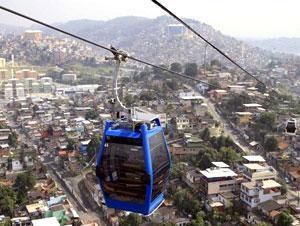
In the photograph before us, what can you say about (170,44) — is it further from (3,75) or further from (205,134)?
(205,134)

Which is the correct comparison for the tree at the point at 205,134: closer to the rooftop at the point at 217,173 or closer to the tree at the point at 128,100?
the rooftop at the point at 217,173

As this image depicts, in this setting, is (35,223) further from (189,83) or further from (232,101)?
(189,83)

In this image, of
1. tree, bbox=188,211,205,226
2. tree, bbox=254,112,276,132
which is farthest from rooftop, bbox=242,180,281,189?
tree, bbox=254,112,276,132

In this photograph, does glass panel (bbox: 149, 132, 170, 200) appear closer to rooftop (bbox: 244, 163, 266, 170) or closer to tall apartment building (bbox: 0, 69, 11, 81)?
rooftop (bbox: 244, 163, 266, 170)

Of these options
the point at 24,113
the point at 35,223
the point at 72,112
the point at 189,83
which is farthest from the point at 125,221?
the point at 189,83

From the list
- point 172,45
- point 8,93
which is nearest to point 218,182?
point 8,93
